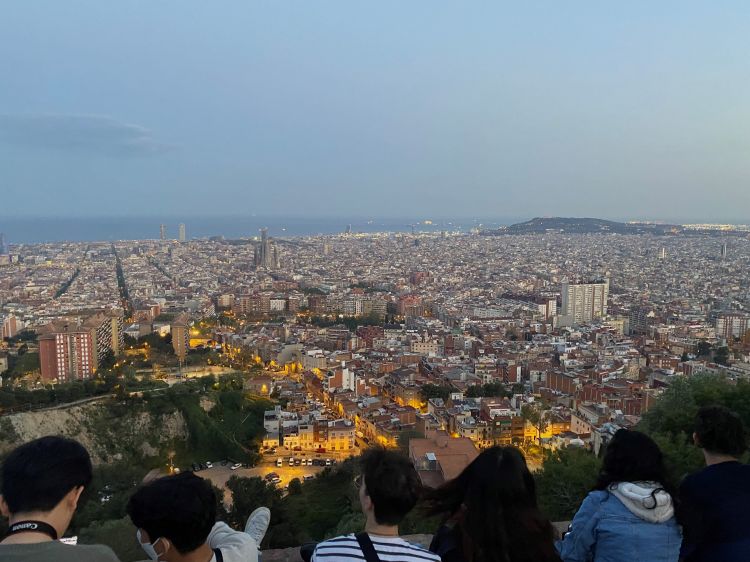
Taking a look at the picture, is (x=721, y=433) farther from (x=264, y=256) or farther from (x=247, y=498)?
(x=264, y=256)

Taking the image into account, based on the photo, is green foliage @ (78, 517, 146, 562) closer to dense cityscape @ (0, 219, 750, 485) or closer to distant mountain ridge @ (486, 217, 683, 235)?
dense cityscape @ (0, 219, 750, 485)

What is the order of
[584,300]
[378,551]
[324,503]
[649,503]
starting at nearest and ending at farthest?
1. [378,551]
2. [649,503]
3. [324,503]
4. [584,300]

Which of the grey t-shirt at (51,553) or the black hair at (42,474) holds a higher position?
the black hair at (42,474)

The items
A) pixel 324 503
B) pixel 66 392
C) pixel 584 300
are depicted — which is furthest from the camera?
pixel 584 300

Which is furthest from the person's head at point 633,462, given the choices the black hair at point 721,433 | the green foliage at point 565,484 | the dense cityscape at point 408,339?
the dense cityscape at point 408,339

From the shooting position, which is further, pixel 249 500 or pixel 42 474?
pixel 249 500

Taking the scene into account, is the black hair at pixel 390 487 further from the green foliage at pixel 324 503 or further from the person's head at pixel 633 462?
the green foliage at pixel 324 503

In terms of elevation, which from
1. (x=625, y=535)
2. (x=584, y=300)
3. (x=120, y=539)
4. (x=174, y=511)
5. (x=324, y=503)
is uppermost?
(x=174, y=511)

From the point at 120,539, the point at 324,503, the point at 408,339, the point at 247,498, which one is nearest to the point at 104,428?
the point at 324,503
